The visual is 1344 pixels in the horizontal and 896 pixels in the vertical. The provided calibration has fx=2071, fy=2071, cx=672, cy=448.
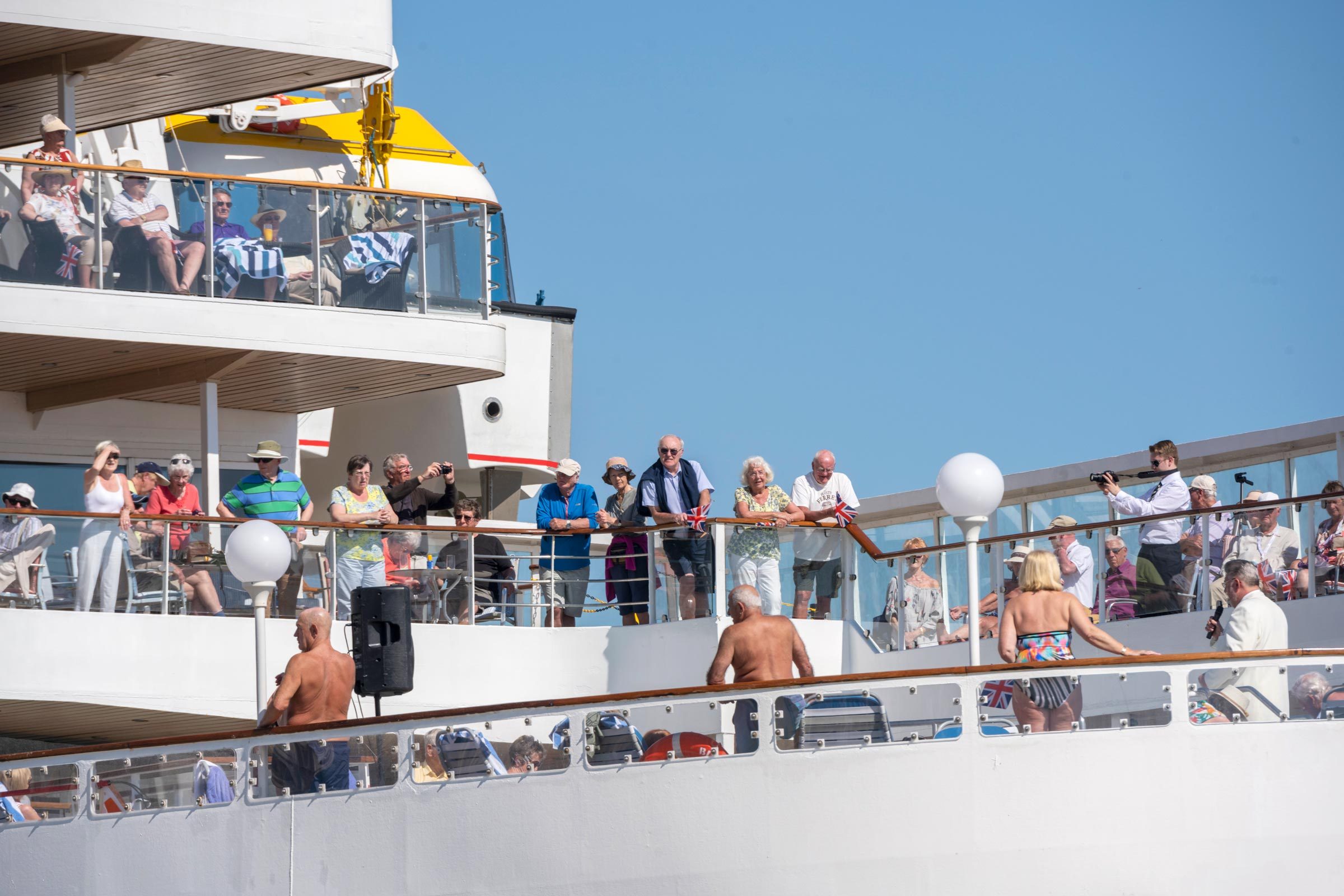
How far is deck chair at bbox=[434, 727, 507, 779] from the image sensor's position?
37.6 ft

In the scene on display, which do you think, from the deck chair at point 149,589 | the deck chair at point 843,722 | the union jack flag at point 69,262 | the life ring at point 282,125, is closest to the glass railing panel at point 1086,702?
the deck chair at point 843,722

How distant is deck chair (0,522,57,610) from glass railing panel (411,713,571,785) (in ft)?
13.3

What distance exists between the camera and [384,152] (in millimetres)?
24719

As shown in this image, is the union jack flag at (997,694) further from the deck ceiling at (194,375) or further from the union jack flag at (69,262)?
the union jack flag at (69,262)

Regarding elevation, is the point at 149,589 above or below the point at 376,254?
below

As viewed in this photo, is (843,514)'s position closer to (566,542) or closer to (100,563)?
(566,542)

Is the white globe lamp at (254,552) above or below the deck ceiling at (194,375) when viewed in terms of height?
below

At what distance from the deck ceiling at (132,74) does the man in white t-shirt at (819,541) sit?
5.06 m

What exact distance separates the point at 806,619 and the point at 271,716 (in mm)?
4884

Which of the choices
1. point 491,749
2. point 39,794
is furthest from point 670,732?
point 39,794

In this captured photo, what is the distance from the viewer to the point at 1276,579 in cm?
1413

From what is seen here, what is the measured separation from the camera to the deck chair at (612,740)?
11.2 m

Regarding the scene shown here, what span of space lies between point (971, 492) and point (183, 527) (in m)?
6.12

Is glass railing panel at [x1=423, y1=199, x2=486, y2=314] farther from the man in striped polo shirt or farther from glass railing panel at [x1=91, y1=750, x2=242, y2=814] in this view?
glass railing panel at [x1=91, y1=750, x2=242, y2=814]
